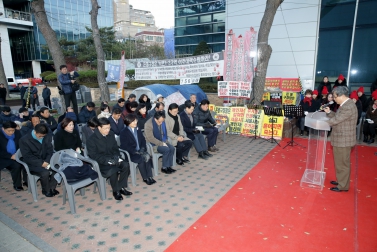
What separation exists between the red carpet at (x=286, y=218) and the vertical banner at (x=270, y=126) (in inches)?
121

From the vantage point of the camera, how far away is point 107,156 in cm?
464

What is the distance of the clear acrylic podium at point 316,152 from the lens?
4.73 metres

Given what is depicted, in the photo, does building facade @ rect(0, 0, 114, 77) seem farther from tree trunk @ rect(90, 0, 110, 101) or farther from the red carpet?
the red carpet

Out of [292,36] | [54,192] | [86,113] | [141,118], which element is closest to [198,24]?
[292,36]

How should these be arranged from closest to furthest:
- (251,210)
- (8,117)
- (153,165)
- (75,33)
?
(251,210)
(153,165)
(8,117)
(75,33)

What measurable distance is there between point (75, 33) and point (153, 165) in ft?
131

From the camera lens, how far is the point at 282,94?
14070 mm

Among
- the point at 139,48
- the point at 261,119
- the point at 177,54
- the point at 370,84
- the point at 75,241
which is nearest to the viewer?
the point at 75,241

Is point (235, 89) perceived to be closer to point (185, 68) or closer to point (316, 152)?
point (185, 68)

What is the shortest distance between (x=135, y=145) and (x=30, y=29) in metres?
39.4

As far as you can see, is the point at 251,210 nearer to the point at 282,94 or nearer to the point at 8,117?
the point at 8,117

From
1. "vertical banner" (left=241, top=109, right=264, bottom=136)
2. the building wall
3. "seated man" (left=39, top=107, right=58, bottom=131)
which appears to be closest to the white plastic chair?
"seated man" (left=39, top=107, right=58, bottom=131)

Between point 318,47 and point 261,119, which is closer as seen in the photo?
point 261,119

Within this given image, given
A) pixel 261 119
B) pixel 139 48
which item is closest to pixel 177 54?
pixel 139 48
